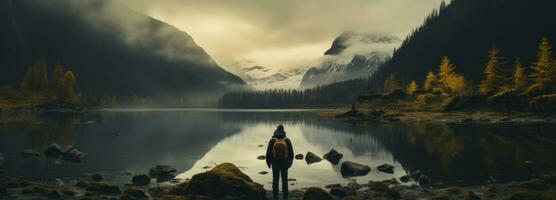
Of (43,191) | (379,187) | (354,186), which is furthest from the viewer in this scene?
(354,186)

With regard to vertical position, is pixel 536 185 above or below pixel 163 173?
above

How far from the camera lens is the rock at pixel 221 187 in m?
23.4

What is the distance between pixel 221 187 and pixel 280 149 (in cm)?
384

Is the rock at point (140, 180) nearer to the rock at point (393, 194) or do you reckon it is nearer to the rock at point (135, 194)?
the rock at point (135, 194)

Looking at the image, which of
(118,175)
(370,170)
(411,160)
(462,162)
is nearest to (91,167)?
(118,175)

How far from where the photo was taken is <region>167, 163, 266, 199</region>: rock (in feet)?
76.8

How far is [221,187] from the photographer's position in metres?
23.6

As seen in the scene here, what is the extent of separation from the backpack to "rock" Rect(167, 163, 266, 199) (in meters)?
2.21

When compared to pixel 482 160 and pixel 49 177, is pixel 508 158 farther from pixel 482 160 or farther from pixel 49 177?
pixel 49 177

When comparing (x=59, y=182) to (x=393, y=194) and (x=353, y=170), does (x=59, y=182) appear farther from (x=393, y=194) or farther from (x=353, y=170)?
(x=353, y=170)

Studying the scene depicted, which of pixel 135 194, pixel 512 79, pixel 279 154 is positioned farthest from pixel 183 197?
pixel 512 79

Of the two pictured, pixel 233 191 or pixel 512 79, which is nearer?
pixel 233 191

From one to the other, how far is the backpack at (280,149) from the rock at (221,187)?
7.26 feet

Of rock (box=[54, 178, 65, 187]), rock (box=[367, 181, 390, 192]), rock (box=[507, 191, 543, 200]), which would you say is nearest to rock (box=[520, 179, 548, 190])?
rock (box=[507, 191, 543, 200])
